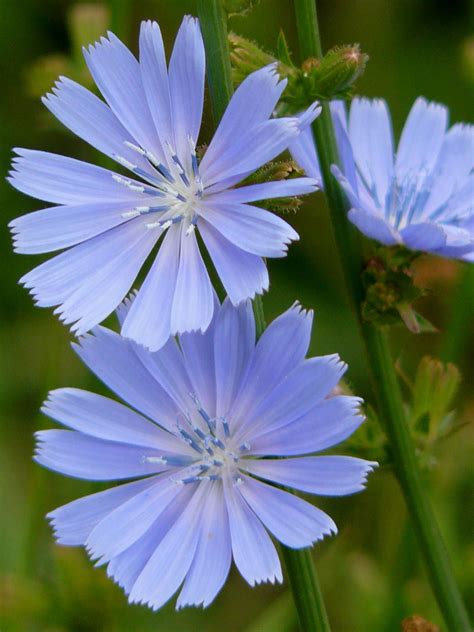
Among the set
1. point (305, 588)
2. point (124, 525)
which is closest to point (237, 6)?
point (124, 525)

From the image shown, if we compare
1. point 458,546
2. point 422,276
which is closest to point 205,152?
point 422,276

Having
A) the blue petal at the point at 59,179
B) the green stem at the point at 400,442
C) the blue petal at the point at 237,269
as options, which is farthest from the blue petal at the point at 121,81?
the green stem at the point at 400,442

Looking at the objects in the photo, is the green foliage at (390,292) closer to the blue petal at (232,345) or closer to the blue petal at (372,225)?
the blue petal at (372,225)

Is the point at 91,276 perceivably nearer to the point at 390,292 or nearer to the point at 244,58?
the point at 244,58

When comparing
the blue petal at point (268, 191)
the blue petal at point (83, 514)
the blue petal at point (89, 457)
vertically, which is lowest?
the blue petal at point (83, 514)

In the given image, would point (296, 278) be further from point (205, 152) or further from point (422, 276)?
point (205, 152)

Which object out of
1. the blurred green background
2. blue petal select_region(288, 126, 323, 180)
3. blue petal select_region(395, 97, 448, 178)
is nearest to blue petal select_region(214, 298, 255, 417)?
blue petal select_region(288, 126, 323, 180)
